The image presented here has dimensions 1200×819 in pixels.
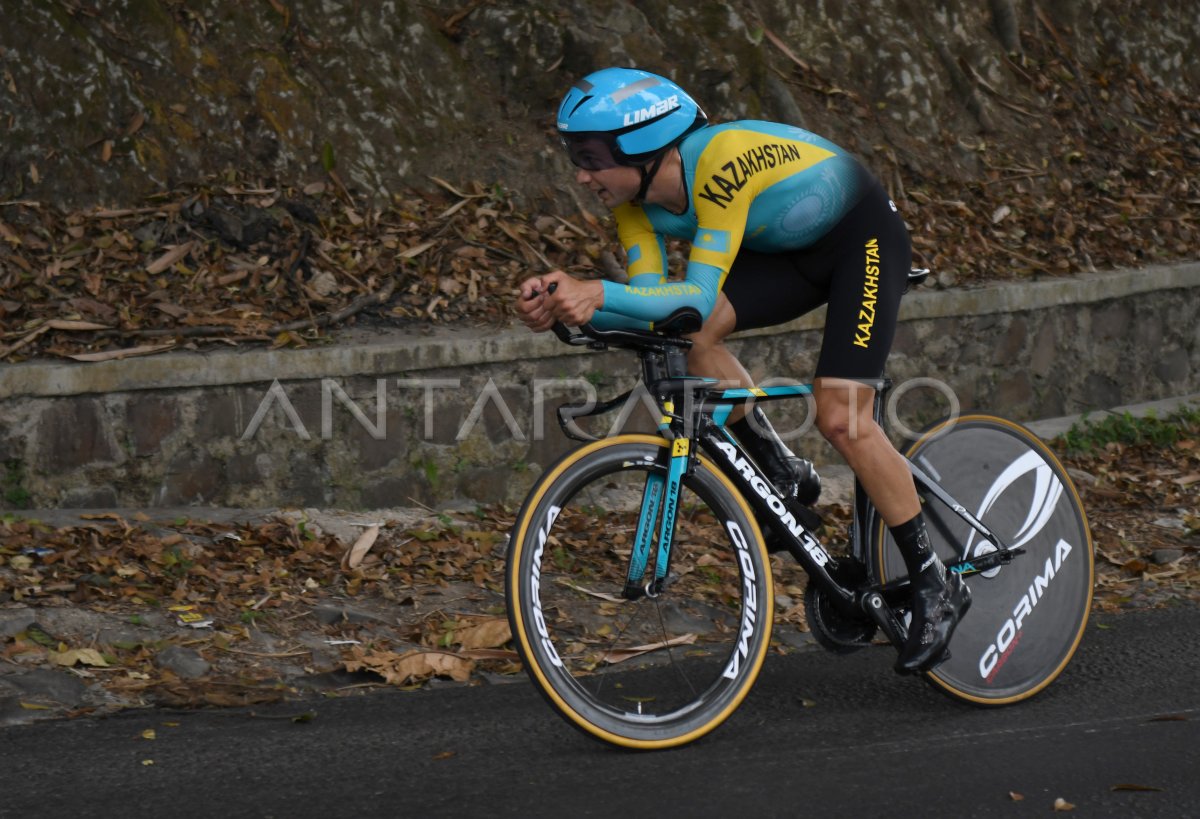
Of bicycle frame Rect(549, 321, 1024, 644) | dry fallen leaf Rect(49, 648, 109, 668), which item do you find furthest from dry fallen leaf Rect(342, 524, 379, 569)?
bicycle frame Rect(549, 321, 1024, 644)

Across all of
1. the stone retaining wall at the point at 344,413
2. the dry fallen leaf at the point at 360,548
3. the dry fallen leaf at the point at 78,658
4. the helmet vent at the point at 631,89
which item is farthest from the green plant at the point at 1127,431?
the dry fallen leaf at the point at 78,658

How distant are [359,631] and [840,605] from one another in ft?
6.24

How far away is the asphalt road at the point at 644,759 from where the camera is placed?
3693mm

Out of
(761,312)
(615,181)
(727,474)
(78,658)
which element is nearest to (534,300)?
(615,181)

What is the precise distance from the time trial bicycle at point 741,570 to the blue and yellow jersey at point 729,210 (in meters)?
0.10

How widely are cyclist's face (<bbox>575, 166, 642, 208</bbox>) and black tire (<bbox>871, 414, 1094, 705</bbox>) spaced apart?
127 centimetres

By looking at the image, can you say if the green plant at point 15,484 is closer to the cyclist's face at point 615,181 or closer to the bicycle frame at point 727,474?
the bicycle frame at point 727,474

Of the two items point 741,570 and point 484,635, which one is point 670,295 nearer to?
point 741,570

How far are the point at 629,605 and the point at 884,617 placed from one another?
160cm

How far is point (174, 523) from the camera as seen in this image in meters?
6.12

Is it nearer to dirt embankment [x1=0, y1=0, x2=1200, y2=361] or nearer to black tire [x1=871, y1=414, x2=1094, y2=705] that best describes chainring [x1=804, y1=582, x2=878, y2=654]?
black tire [x1=871, y1=414, x2=1094, y2=705]

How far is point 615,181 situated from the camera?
4129 millimetres

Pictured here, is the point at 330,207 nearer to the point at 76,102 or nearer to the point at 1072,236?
the point at 76,102

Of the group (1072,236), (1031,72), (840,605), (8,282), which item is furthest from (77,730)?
(1031,72)
